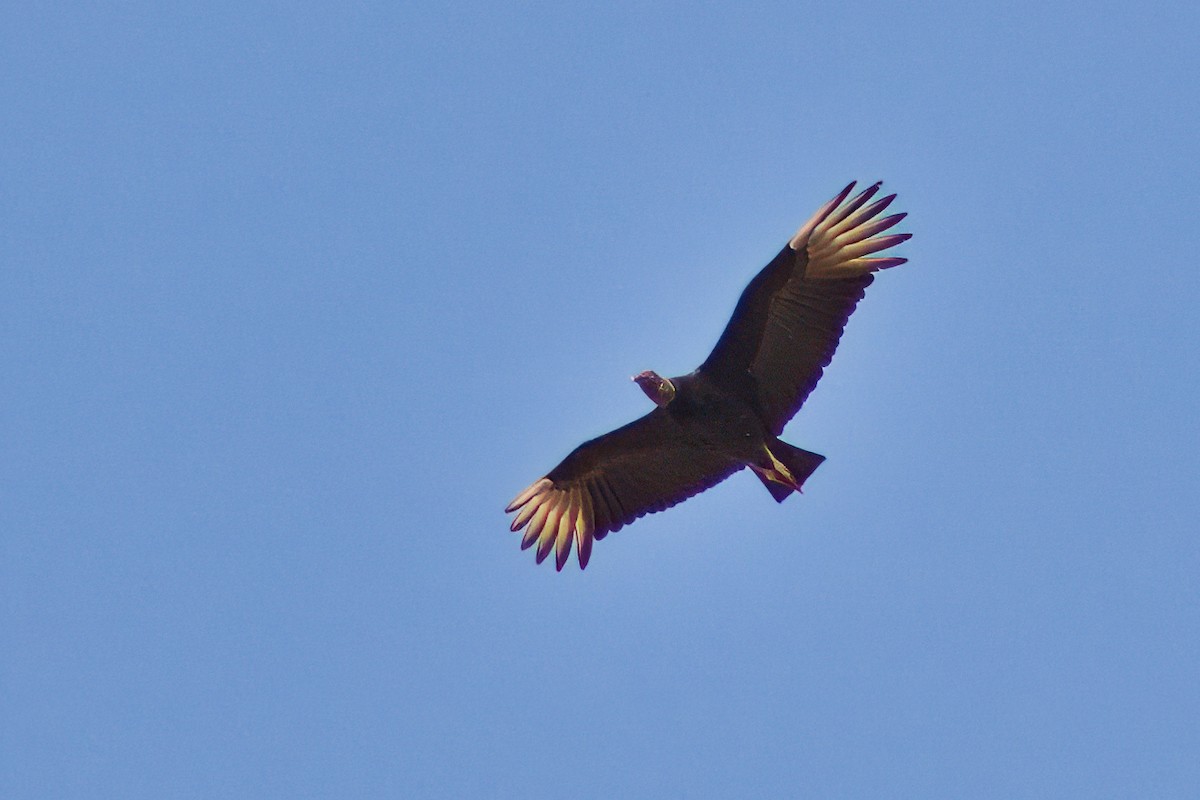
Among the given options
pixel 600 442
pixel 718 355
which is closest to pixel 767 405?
pixel 718 355

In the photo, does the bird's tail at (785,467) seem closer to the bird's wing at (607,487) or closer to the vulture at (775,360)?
the vulture at (775,360)

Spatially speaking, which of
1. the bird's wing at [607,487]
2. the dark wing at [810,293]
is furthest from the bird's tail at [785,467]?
the bird's wing at [607,487]

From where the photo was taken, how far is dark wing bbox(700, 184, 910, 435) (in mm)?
15023

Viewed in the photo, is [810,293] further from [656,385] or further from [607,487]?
[607,487]

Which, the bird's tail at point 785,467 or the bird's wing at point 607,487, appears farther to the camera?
the bird's wing at point 607,487

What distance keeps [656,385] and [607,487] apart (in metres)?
1.47

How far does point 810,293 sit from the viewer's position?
15.1 metres

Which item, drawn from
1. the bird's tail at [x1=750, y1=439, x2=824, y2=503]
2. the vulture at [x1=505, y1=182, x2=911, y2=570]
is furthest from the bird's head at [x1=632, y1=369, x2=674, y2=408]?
the bird's tail at [x1=750, y1=439, x2=824, y2=503]

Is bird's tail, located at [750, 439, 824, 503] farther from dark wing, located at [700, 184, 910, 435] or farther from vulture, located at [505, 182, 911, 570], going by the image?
dark wing, located at [700, 184, 910, 435]

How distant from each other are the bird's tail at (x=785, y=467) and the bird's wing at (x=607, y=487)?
2.08 feet

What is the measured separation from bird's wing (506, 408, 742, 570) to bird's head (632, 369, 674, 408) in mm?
483

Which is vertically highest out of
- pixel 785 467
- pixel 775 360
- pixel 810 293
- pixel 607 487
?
pixel 607 487

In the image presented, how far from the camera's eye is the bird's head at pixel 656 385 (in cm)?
1538

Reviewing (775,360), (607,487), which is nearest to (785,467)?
(775,360)
